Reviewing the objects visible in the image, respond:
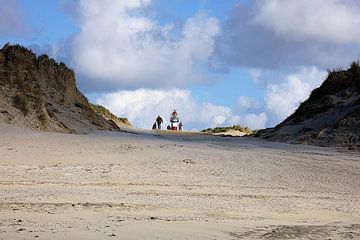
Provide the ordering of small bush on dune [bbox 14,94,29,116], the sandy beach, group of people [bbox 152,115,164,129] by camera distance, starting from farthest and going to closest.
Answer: group of people [bbox 152,115,164,129] < small bush on dune [bbox 14,94,29,116] < the sandy beach

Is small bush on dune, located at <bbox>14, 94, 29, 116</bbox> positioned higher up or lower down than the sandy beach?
higher up

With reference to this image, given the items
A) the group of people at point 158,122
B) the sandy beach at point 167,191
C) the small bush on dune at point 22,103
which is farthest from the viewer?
the group of people at point 158,122

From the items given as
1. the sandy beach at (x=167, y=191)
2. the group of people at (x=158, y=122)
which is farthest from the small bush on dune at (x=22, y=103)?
the group of people at (x=158, y=122)

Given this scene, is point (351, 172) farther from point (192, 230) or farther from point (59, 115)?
point (59, 115)

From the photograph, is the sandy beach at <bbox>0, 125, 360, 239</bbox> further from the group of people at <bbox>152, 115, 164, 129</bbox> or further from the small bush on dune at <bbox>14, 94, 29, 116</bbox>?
the group of people at <bbox>152, 115, 164, 129</bbox>

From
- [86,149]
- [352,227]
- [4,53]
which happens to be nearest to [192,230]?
[352,227]

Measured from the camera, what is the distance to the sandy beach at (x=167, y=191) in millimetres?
6145

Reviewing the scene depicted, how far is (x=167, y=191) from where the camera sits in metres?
8.91

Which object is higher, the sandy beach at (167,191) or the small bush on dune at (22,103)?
the small bush on dune at (22,103)

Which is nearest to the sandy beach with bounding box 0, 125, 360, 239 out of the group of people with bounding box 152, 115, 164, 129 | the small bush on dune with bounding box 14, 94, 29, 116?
the small bush on dune with bounding box 14, 94, 29, 116

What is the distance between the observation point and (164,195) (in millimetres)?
8539

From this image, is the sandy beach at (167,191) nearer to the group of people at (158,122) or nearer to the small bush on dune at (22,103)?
the small bush on dune at (22,103)

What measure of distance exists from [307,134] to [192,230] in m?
14.1

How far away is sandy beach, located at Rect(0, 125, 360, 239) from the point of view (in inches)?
242
